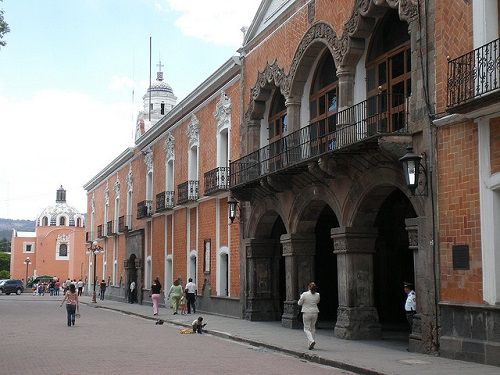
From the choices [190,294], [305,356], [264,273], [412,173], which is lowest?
[305,356]

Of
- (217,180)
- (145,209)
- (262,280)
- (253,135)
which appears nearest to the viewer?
(262,280)

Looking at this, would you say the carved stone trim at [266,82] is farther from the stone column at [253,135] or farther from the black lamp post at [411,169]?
the black lamp post at [411,169]

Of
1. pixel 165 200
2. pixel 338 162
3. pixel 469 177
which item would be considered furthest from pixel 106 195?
pixel 469 177

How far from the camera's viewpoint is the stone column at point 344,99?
690 inches

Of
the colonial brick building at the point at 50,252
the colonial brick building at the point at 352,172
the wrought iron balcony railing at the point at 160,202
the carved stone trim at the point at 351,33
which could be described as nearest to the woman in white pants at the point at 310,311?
the colonial brick building at the point at 352,172

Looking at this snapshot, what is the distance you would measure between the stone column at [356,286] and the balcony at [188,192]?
1282 cm

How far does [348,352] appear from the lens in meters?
14.6

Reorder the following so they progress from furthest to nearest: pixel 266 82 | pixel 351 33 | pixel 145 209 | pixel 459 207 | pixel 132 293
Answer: pixel 132 293 → pixel 145 209 → pixel 266 82 → pixel 351 33 → pixel 459 207

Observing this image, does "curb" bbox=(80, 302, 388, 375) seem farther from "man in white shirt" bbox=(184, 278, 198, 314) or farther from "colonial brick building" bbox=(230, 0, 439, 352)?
"man in white shirt" bbox=(184, 278, 198, 314)

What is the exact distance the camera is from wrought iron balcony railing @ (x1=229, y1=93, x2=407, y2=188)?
53.6ft

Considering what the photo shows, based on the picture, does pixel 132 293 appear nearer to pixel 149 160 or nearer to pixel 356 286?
pixel 149 160

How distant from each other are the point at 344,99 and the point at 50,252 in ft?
276

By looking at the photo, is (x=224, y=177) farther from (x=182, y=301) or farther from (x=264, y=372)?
(x=264, y=372)

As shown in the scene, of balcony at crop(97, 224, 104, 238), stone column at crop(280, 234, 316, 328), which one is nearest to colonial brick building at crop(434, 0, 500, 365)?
stone column at crop(280, 234, 316, 328)
